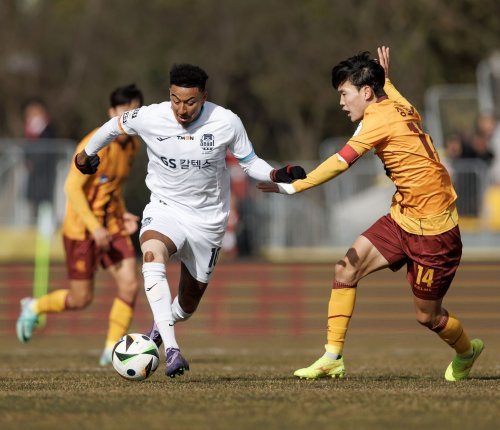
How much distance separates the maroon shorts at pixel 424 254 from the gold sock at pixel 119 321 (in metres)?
3.85

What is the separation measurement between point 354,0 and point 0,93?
537 inches

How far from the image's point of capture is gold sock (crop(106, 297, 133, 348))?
12336mm

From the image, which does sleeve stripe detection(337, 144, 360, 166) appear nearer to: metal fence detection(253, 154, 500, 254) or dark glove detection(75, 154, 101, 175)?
dark glove detection(75, 154, 101, 175)

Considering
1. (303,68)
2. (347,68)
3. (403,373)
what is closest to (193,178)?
(347,68)

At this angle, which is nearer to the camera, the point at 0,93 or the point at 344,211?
the point at 344,211

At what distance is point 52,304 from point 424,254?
16.2ft

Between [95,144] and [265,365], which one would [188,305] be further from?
[265,365]

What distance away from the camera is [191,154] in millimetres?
9359

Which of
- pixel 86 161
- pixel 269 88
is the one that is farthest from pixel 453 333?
pixel 269 88

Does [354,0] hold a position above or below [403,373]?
above

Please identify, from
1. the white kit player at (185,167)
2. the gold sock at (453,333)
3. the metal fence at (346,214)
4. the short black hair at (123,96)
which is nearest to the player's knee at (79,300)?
the short black hair at (123,96)

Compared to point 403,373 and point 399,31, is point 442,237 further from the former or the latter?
point 399,31

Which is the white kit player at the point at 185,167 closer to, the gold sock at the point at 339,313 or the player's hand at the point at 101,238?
the gold sock at the point at 339,313

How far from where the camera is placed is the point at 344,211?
22.3m
